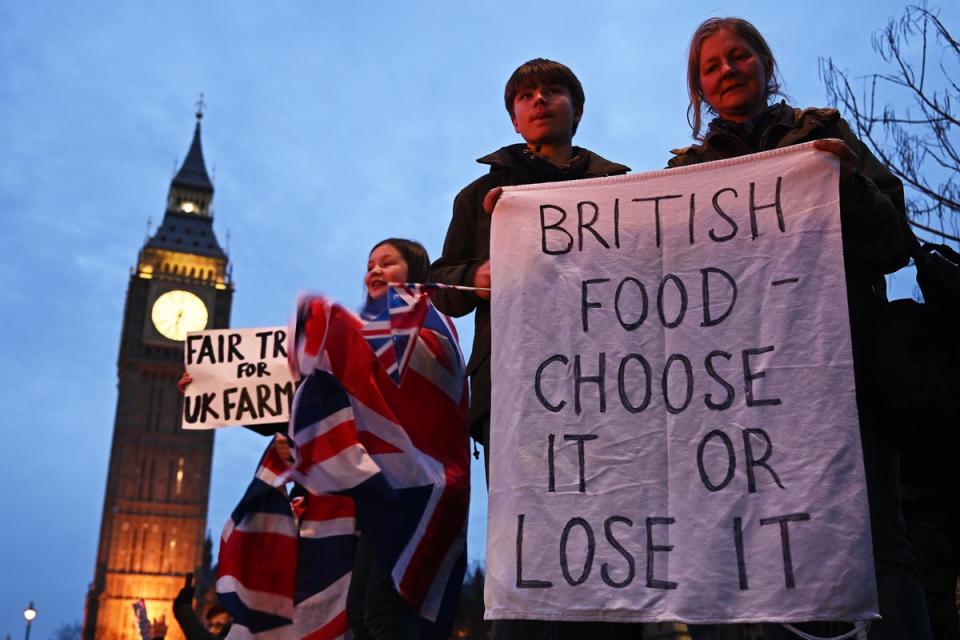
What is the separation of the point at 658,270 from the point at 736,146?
55 centimetres

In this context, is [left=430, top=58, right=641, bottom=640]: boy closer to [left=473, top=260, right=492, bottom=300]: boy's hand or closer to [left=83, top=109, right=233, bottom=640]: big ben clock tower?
[left=473, top=260, right=492, bottom=300]: boy's hand

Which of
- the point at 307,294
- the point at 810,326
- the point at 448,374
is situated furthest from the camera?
the point at 448,374

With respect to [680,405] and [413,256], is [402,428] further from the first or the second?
[680,405]

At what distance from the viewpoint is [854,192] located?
10.0ft

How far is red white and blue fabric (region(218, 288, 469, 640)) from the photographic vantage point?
163 inches

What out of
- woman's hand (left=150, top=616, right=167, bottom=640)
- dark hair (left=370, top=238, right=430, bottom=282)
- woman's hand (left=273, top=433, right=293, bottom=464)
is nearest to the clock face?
woman's hand (left=150, top=616, right=167, bottom=640)

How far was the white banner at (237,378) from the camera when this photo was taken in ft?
21.9

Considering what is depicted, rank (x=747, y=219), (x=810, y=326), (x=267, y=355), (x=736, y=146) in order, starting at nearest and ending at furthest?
(x=810, y=326) < (x=747, y=219) < (x=736, y=146) < (x=267, y=355)

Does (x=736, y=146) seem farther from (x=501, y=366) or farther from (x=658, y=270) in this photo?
(x=501, y=366)

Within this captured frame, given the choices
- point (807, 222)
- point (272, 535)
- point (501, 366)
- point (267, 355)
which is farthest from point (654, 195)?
point (267, 355)

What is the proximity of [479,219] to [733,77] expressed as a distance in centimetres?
96

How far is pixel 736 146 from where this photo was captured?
3.44 m

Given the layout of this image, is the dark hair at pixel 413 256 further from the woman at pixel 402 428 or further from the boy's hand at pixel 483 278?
the boy's hand at pixel 483 278

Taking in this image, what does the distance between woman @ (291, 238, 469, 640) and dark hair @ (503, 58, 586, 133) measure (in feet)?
3.00
